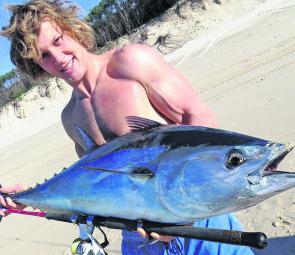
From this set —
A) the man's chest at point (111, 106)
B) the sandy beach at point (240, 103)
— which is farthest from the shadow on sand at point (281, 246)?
the man's chest at point (111, 106)

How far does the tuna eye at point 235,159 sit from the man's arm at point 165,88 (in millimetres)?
800

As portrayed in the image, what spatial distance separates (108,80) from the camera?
2.52 m

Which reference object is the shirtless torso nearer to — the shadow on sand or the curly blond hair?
the curly blond hair

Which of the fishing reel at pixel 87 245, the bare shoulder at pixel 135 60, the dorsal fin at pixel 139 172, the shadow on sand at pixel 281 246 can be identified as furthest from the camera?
the shadow on sand at pixel 281 246

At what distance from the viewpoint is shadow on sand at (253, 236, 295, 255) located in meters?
3.49

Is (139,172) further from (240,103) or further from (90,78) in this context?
(240,103)

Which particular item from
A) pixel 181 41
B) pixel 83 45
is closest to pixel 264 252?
pixel 83 45

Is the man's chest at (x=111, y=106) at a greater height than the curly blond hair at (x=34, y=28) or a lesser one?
lesser

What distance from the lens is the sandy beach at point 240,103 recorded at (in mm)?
4164

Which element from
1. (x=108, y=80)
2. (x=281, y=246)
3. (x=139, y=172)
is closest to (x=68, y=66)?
(x=108, y=80)

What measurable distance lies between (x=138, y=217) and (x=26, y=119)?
883 inches

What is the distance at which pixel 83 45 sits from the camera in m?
2.68

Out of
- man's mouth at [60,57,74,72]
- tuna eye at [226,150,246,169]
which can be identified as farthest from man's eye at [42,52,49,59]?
tuna eye at [226,150,246,169]

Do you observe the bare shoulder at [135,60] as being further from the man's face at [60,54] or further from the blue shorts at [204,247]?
the blue shorts at [204,247]
